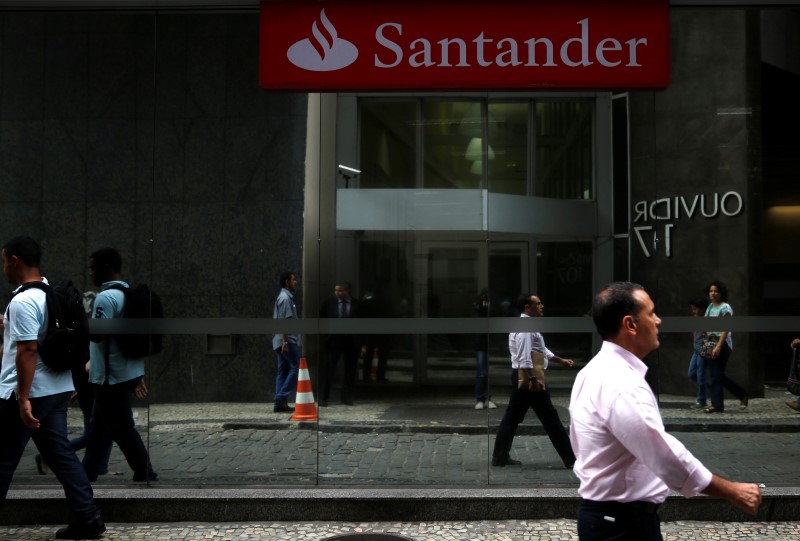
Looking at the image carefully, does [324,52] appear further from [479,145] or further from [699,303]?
[699,303]

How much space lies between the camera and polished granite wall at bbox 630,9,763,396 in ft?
22.4

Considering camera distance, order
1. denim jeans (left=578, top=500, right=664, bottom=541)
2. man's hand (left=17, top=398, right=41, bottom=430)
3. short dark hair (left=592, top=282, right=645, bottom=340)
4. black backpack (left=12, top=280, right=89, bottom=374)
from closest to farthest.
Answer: denim jeans (left=578, top=500, right=664, bottom=541) < short dark hair (left=592, top=282, right=645, bottom=340) < man's hand (left=17, top=398, right=41, bottom=430) < black backpack (left=12, top=280, right=89, bottom=374)

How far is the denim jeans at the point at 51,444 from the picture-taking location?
17.9 ft

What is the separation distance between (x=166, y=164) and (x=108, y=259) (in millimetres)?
906

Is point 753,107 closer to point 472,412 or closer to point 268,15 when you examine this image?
point 472,412

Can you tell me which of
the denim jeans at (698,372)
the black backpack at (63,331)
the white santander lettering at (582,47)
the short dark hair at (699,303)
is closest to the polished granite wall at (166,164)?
the black backpack at (63,331)

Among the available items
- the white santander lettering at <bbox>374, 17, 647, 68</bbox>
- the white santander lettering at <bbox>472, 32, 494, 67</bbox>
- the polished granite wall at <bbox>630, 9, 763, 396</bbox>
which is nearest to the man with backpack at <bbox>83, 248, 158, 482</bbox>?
the white santander lettering at <bbox>374, 17, 647, 68</bbox>

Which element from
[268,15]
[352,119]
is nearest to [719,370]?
[352,119]

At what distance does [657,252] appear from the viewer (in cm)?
686

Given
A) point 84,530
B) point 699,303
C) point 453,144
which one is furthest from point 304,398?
point 699,303

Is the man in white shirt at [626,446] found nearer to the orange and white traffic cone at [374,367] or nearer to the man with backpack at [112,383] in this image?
the orange and white traffic cone at [374,367]

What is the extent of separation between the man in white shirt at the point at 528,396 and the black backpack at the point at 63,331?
3223mm

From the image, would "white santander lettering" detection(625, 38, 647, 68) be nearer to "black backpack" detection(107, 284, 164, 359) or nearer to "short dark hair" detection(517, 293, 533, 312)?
"short dark hair" detection(517, 293, 533, 312)

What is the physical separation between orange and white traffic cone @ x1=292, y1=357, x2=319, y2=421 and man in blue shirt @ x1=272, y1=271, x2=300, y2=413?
0.20 feet
